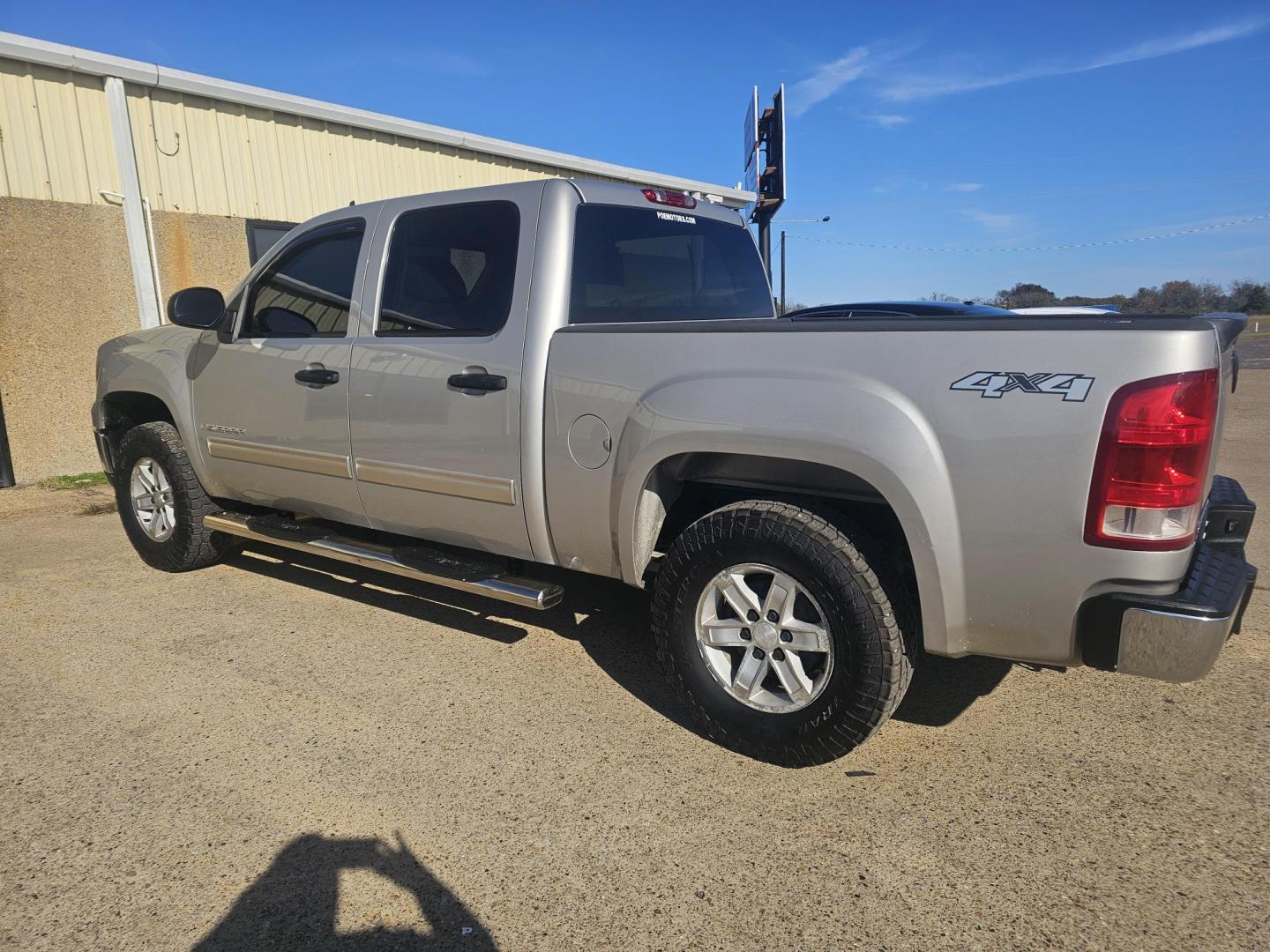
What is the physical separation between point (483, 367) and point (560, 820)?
5.47 feet

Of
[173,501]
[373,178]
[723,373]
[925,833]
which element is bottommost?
[925,833]

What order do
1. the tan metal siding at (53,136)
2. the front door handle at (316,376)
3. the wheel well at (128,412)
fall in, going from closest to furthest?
the front door handle at (316,376), the wheel well at (128,412), the tan metal siding at (53,136)

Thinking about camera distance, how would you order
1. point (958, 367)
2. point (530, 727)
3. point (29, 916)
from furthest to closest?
point (530, 727) < point (958, 367) < point (29, 916)

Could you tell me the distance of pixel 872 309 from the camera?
25.5 feet

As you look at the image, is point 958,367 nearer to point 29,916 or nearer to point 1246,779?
point 1246,779

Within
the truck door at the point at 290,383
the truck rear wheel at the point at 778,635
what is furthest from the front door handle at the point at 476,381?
the truck rear wheel at the point at 778,635

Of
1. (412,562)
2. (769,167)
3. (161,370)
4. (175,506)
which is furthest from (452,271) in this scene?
(769,167)

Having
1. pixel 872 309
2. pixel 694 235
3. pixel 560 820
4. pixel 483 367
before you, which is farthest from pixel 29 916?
pixel 872 309

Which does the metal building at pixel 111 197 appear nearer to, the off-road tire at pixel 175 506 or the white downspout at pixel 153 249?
the white downspout at pixel 153 249

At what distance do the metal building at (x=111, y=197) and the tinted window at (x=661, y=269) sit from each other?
239 inches

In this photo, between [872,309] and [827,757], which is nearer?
[827,757]

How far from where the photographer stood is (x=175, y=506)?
15.8 ft

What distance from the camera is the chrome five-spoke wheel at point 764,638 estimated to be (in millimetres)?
2713

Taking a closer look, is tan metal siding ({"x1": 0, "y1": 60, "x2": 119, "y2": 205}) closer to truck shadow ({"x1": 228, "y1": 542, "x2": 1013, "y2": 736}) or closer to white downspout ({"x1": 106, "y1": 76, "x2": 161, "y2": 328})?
white downspout ({"x1": 106, "y1": 76, "x2": 161, "y2": 328})
